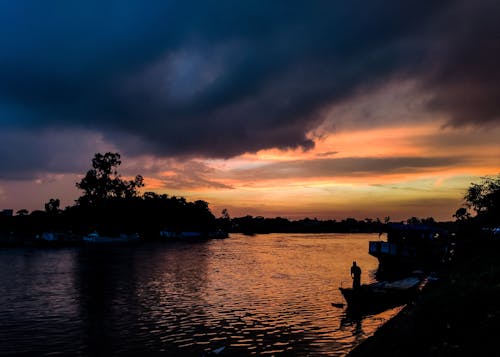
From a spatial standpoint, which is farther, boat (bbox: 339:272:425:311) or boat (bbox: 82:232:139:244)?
boat (bbox: 82:232:139:244)

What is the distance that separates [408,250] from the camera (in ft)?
219

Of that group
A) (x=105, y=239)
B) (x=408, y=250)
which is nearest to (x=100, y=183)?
(x=105, y=239)

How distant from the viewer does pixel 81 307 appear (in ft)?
122

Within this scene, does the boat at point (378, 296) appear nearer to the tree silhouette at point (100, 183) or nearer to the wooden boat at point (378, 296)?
the wooden boat at point (378, 296)

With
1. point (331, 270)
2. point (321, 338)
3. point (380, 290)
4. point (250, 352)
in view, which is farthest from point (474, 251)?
point (250, 352)

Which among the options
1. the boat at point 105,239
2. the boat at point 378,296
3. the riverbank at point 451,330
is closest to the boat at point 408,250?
the boat at point 378,296

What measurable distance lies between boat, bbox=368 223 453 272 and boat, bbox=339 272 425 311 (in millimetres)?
27274

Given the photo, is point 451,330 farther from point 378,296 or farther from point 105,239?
point 105,239

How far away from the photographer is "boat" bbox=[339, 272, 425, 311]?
1391 inches

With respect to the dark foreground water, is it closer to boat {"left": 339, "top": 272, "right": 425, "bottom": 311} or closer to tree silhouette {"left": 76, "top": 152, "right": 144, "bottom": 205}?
boat {"left": 339, "top": 272, "right": 425, "bottom": 311}

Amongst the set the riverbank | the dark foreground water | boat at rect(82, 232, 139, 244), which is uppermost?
the riverbank

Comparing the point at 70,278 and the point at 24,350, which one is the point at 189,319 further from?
the point at 70,278

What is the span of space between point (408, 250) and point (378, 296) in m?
33.5

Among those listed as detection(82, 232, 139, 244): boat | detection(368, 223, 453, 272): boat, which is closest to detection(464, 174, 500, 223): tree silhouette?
detection(368, 223, 453, 272): boat
